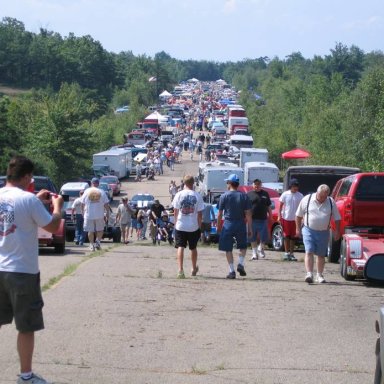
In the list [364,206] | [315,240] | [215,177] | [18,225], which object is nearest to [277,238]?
[364,206]

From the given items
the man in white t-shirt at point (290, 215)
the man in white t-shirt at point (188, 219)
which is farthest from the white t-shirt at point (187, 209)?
the man in white t-shirt at point (290, 215)

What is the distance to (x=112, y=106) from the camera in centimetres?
15012

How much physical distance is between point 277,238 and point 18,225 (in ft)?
54.5

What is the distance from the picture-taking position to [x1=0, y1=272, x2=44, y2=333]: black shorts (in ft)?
26.2

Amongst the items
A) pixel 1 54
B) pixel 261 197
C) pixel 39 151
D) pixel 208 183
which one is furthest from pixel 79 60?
pixel 261 197

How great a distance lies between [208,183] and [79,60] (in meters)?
118

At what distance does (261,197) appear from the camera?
21109 mm

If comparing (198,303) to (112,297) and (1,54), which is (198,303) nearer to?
(112,297)

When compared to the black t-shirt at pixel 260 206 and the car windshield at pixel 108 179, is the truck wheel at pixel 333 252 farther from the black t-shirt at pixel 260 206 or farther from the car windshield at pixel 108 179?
the car windshield at pixel 108 179

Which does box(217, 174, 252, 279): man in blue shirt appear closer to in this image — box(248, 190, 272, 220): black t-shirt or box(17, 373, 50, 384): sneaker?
box(248, 190, 272, 220): black t-shirt

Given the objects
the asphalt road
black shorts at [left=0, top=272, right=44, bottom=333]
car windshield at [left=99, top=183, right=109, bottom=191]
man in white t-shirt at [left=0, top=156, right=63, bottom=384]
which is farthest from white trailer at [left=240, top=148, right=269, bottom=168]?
black shorts at [left=0, top=272, right=44, bottom=333]

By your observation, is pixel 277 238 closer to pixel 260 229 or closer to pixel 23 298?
pixel 260 229

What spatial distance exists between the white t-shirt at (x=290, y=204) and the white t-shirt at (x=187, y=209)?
185 inches

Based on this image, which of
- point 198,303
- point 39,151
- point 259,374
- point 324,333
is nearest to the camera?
point 259,374
